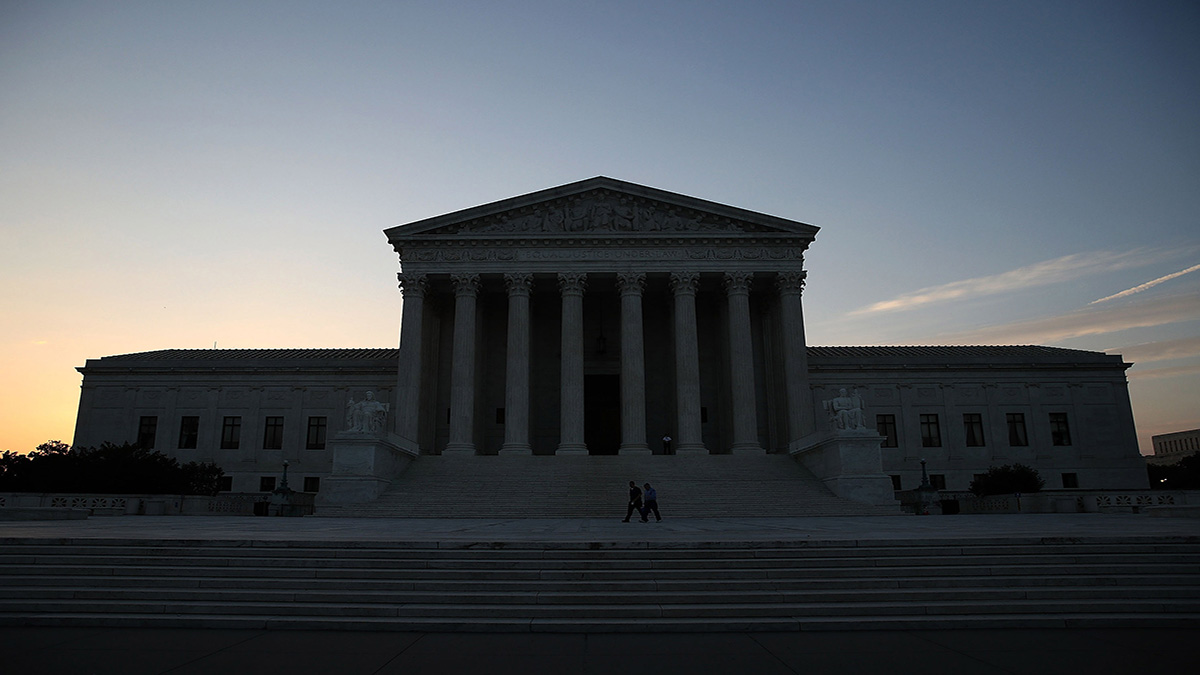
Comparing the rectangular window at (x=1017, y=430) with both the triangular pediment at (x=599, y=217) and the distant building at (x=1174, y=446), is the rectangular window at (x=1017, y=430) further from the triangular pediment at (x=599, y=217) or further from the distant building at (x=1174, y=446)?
the distant building at (x=1174, y=446)

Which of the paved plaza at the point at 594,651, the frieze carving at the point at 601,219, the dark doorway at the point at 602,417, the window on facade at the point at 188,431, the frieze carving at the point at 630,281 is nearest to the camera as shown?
the paved plaza at the point at 594,651

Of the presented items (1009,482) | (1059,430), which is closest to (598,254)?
(1009,482)

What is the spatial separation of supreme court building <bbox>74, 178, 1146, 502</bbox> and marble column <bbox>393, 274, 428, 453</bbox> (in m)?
0.12

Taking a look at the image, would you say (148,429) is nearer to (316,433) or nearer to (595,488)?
(316,433)

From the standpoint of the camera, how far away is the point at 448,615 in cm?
1112

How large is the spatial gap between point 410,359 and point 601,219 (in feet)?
46.5

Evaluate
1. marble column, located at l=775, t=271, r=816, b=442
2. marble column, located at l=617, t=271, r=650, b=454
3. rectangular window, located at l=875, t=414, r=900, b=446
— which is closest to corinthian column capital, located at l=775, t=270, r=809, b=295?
marble column, located at l=775, t=271, r=816, b=442

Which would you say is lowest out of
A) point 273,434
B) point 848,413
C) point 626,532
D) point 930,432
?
point 626,532

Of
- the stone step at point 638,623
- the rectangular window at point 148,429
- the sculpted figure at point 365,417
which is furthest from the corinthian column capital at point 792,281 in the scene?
the rectangular window at point 148,429

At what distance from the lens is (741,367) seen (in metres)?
43.8

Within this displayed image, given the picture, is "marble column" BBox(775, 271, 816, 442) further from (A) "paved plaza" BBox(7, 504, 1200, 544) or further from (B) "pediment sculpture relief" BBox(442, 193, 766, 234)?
(A) "paved plaza" BBox(7, 504, 1200, 544)

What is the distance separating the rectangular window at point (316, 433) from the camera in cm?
5216

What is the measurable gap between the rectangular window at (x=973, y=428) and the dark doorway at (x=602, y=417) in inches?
978

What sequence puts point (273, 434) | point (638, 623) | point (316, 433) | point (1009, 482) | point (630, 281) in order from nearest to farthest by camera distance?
point (638, 623) < point (1009, 482) < point (630, 281) < point (316, 433) < point (273, 434)
